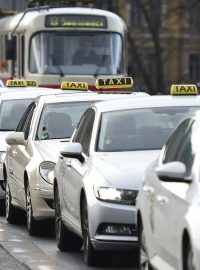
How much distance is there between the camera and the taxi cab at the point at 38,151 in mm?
14531

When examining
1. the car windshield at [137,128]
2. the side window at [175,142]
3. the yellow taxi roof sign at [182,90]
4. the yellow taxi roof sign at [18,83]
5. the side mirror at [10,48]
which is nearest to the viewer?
the side window at [175,142]

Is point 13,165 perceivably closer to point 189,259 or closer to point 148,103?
point 148,103

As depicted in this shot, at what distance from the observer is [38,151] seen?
14977 millimetres

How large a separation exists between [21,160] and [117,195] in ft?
15.1

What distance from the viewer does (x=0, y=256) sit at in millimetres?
12695

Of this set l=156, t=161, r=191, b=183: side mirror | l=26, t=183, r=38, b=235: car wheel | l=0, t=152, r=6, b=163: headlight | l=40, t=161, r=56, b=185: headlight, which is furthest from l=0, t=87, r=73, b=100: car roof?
l=156, t=161, r=191, b=183: side mirror

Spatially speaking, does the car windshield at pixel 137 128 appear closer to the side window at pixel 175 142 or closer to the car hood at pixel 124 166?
the car hood at pixel 124 166

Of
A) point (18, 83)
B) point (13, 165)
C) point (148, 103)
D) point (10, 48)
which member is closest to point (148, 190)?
point (148, 103)

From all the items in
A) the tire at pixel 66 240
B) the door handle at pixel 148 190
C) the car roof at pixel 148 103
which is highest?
the door handle at pixel 148 190

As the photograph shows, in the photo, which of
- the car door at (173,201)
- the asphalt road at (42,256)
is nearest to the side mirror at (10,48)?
the asphalt road at (42,256)

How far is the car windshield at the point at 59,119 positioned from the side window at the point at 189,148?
6.43 meters

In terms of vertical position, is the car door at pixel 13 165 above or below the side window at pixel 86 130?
below

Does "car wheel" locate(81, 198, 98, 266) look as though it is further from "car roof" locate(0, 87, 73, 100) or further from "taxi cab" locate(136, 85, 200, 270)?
"car roof" locate(0, 87, 73, 100)

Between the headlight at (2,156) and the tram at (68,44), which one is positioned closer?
the headlight at (2,156)
